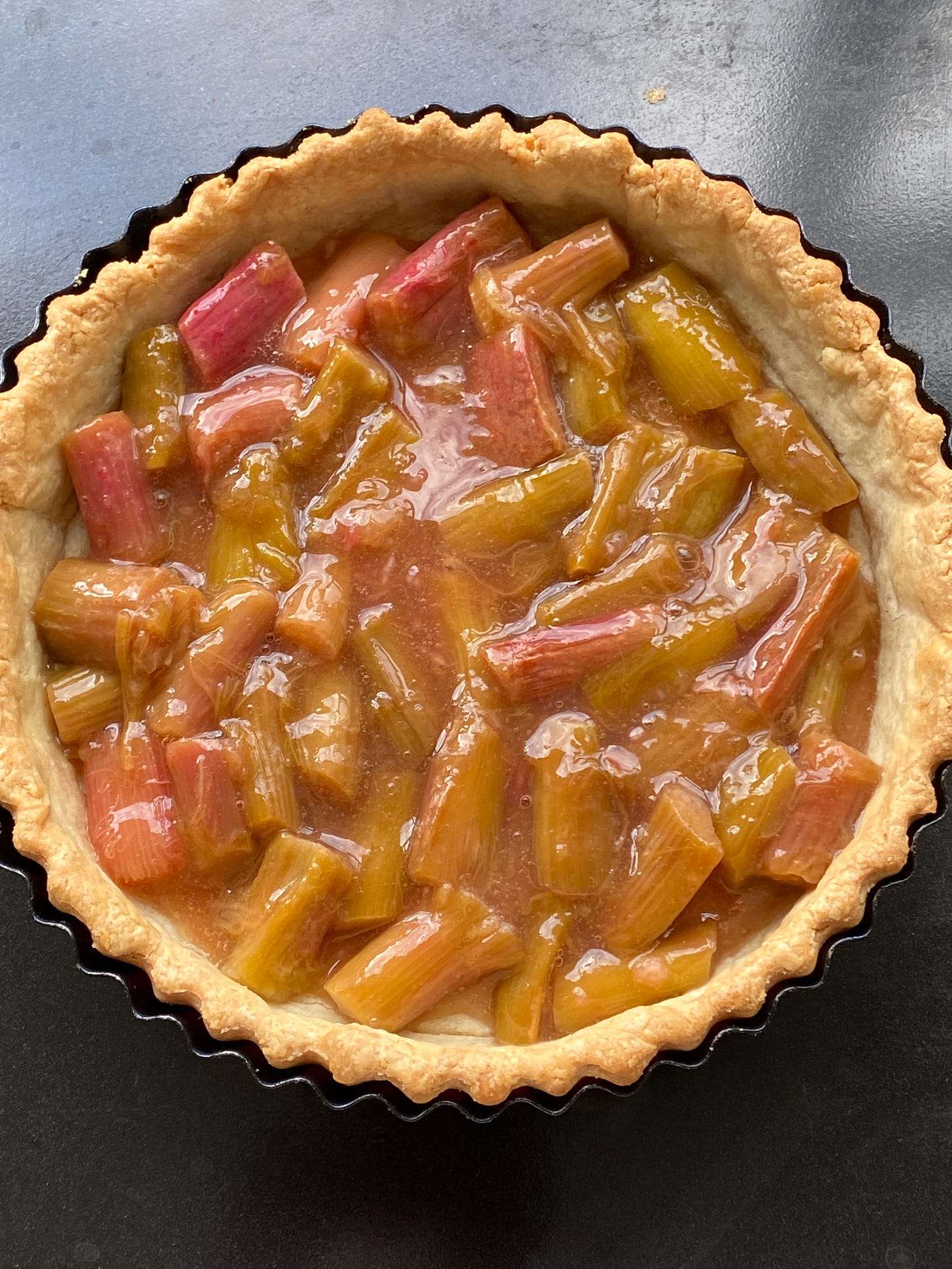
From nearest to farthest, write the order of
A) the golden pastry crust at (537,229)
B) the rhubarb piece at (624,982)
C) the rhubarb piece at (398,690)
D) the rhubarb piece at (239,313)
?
the golden pastry crust at (537,229) < the rhubarb piece at (624,982) < the rhubarb piece at (398,690) < the rhubarb piece at (239,313)

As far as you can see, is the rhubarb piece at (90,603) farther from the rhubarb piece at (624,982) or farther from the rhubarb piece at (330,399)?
the rhubarb piece at (624,982)

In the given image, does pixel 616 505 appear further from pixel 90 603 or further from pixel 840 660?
pixel 90 603

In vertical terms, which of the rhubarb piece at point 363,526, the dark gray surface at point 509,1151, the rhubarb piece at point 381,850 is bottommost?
the dark gray surface at point 509,1151

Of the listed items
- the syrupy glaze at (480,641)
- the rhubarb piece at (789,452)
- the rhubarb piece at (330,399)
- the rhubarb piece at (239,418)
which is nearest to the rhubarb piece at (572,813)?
the syrupy glaze at (480,641)

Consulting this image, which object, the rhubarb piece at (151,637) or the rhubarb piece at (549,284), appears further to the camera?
the rhubarb piece at (549,284)

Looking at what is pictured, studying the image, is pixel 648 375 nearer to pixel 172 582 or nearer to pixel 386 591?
pixel 386 591

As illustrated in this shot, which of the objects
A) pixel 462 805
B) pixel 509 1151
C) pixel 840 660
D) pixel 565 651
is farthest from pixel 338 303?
pixel 509 1151
